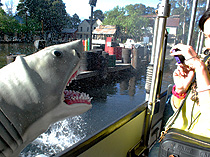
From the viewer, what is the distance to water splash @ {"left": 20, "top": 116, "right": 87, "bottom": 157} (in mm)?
3779

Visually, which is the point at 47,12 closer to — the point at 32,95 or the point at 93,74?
the point at 93,74

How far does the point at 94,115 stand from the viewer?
19.3 feet

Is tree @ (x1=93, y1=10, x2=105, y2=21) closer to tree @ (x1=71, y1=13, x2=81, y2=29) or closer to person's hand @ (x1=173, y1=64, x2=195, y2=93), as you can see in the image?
tree @ (x1=71, y1=13, x2=81, y2=29)

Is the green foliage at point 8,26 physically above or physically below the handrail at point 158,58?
above

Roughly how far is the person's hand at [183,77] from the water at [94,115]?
0.95m

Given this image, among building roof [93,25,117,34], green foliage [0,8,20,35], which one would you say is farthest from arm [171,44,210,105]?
building roof [93,25,117,34]

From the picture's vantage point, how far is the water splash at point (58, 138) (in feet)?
12.4

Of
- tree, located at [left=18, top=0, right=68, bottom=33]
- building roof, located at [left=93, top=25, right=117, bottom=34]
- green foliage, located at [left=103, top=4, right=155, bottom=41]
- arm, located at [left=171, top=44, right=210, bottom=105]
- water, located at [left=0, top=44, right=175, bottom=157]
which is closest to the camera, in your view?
arm, located at [left=171, top=44, right=210, bottom=105]

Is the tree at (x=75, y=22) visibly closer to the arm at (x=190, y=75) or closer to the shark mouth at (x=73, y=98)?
the shark mouth at (x=73, y=98)

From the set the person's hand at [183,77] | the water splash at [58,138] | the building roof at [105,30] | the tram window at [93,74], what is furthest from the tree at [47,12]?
the person's hand at [183,77]

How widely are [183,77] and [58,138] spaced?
400 cm

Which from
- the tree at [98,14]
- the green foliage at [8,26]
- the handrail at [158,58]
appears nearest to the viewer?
the handrail at [158,58]

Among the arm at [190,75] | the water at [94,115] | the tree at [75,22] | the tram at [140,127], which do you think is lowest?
the water at [94,115]

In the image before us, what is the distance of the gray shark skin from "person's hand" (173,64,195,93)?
781 mm
